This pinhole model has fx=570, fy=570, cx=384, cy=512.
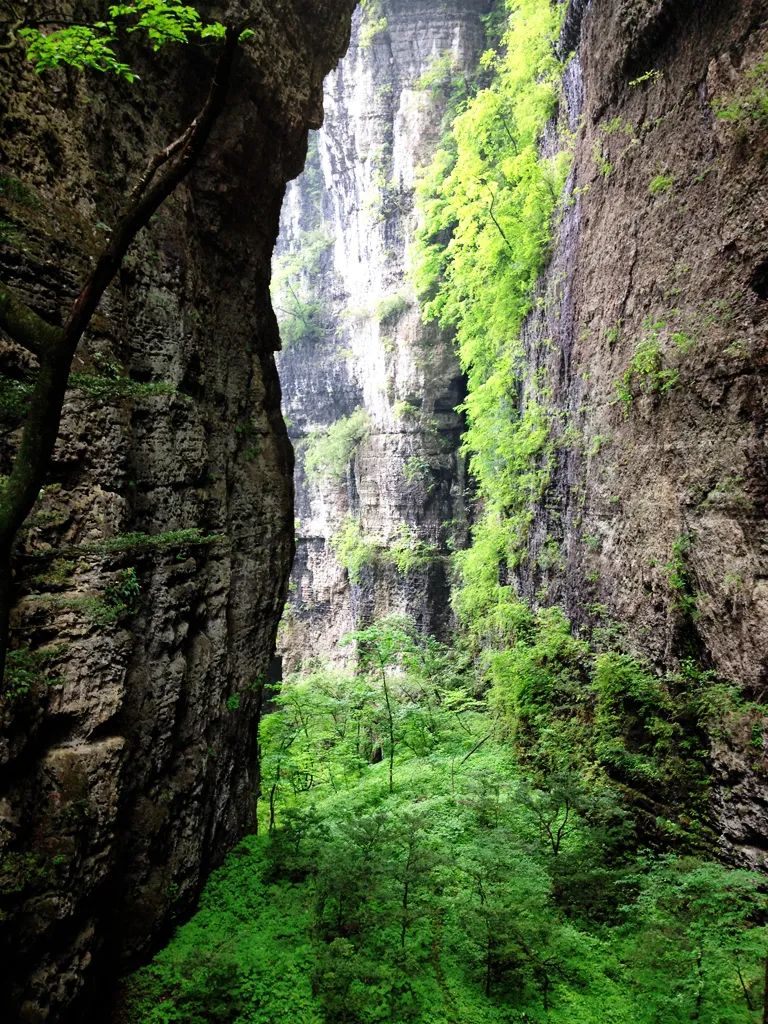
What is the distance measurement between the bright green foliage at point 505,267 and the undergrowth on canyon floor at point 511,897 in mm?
4872

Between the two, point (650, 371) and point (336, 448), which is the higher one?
point (336, 448)

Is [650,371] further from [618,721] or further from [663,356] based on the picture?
[618,721]

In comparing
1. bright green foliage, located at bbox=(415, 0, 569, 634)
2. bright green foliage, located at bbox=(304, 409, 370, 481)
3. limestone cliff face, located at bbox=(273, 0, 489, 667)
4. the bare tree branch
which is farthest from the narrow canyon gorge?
bright green foliage, located at bbox=(304, 409, 370, 481)

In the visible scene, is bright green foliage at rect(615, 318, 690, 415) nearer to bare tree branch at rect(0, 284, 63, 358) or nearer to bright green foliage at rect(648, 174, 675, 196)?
bright green foliage at rect(648, 174, 675, 196)

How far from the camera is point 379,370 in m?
24.2

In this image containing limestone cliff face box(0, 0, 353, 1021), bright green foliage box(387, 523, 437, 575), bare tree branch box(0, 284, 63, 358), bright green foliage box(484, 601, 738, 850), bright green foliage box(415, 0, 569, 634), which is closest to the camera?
bare tree branch box(0, 284, 63, 358)

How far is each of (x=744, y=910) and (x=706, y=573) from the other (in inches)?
140

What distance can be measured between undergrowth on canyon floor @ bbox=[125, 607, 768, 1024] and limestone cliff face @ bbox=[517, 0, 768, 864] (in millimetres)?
827

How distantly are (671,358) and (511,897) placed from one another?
7.14 metres

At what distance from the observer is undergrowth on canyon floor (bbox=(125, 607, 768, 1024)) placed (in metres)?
5.11

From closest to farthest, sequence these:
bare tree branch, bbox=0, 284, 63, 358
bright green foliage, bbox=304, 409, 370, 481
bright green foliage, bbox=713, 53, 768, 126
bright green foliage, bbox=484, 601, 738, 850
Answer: bare tree branch, bbox=0, 284, 63, 358 → bright green foliage, bbox=713, 53, 768, 126 → bright green foliage, bbox=484, 601, 738, 850 → bright green foliage, bbox=304, 409, 370, 481

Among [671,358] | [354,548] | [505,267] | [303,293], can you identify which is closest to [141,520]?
[671,358]

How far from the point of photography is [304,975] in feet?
17.9

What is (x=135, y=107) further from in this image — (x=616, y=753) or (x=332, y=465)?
(x=332, y=465)
